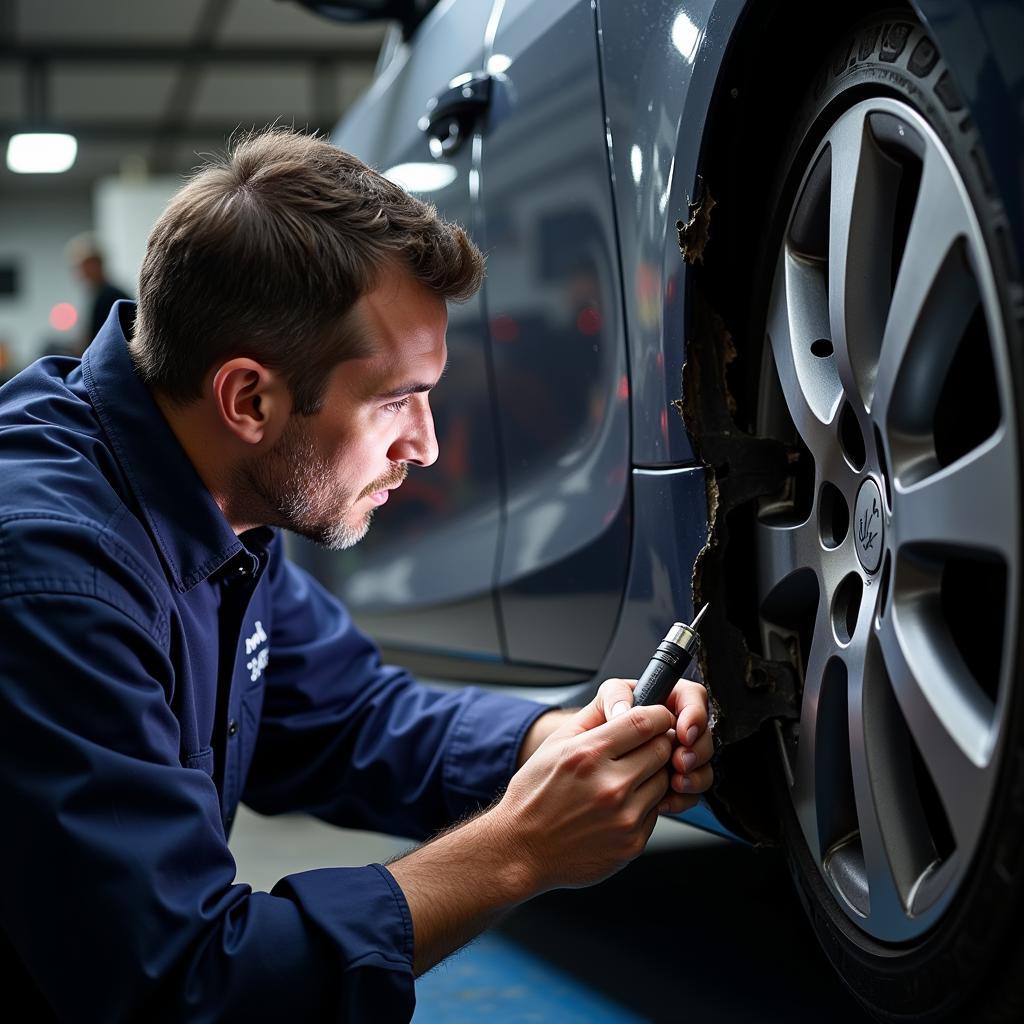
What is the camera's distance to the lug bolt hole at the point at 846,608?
0.92 m

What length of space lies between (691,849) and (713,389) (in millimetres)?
1055

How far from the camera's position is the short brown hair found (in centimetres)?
111

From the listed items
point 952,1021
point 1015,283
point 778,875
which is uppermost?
point 1015,283

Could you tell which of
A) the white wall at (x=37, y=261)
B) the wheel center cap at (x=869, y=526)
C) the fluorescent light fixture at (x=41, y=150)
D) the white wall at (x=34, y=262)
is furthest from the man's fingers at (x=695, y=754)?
the white wall at (x=34, y=262)

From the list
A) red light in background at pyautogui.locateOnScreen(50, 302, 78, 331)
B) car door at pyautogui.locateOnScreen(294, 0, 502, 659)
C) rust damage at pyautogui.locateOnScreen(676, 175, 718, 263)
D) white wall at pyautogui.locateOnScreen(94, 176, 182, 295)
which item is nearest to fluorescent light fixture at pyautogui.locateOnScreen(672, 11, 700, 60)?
rust damage at pyautogui.locateOnScreen(676, 175, 718, 263)

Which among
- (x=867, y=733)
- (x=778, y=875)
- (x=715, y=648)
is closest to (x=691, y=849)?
(x=778, y=875)

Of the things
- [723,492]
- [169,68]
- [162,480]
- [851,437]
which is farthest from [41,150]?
[851,437]

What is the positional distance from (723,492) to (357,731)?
2.04ft

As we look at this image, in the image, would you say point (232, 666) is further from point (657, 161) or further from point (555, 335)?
point (657, 161)

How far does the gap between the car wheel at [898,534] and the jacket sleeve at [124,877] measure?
343mm

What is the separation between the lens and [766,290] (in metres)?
1.02

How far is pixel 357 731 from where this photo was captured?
1.47m

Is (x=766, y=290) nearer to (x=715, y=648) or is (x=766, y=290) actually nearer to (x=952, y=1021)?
(x=715, y=648)

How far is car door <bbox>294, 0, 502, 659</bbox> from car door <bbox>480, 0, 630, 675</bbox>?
53 millimetres
